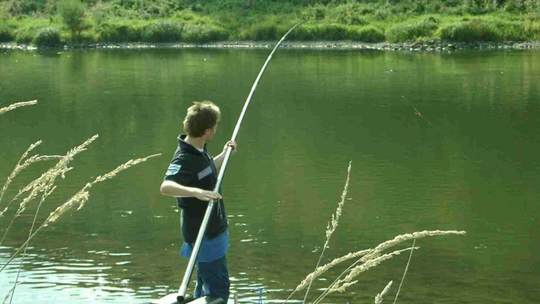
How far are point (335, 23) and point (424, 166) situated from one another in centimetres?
4790

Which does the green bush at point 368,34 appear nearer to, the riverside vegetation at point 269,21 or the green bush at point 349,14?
the riverside vegetation at point 269,21

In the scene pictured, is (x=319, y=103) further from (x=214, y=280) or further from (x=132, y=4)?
(x=132, y=4)

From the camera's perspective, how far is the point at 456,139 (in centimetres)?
2186

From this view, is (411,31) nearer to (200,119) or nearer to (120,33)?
(120,33)

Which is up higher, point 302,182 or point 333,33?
point 302,182

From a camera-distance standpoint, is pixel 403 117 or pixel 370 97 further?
pixel 370 97

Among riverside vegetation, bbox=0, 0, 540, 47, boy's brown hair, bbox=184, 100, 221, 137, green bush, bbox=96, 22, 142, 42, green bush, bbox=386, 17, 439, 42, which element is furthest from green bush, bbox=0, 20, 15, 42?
boy's brown hair, bbox=184, 100, 221, 137

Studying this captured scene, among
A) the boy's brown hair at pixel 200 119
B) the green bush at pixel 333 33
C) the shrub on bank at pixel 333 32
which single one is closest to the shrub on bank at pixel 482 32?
the shrub on bank at pixel 333 32

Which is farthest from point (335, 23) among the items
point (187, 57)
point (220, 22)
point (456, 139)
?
point (456, 139)

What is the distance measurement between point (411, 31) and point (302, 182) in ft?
151

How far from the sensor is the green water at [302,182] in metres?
10.7

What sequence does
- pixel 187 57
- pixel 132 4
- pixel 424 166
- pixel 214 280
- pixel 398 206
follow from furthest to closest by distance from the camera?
pixel 132 4 → pixel 187 57 → pixel 424 166 → pixel 398 206 → pixel 214 280

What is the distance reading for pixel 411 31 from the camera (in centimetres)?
6150

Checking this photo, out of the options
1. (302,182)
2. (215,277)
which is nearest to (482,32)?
(302,182)
